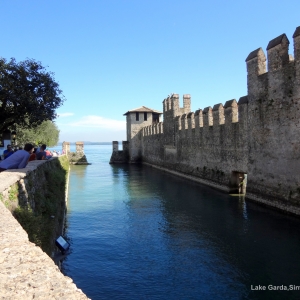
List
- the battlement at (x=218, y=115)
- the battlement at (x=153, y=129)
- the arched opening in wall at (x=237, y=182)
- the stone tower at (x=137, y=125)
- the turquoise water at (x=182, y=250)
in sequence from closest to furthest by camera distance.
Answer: the turquoise water at (x=182, y=250), the battlement at (x=218, y=115), the arched opening in wall at (x=237, y=182), the battlement at (x=153, y=129), the stone tower at (x=137, y=125)

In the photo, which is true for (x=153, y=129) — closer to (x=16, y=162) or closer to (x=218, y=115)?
(x=218, y=115)

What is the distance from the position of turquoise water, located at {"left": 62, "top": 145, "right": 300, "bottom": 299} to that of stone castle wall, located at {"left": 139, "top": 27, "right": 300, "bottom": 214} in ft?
3.46

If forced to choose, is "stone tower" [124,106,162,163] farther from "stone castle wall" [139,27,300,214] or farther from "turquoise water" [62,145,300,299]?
"turquoise water" [62,145,300,299]

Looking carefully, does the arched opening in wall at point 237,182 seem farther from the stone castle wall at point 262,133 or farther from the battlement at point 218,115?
the battlement at point 218,115

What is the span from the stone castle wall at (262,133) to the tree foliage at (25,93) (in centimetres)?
818

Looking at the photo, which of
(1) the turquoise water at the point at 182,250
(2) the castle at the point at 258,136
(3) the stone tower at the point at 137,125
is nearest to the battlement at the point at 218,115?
(2) the castle at the point at 258,136

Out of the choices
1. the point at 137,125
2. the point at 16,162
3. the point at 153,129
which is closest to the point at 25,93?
the point at 16,162

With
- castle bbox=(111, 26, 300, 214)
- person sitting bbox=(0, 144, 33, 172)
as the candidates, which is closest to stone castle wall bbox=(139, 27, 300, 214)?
castle bbox=(111, 26, 300, 214)

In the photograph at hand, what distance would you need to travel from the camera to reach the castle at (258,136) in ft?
32.6

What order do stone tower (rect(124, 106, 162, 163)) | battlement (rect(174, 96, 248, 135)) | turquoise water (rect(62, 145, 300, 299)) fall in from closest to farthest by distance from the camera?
turquoise water (rect(62, 145, 300, 299)) < battlement (rect(174, 96, 248, 135)) < stone tower (rect(124, 106, 162, 163))

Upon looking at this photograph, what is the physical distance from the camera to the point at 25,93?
46.8 ft

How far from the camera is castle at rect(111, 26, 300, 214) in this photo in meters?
9.93

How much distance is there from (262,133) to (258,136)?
288 millimetres

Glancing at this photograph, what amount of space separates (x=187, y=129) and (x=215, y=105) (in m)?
5.25
